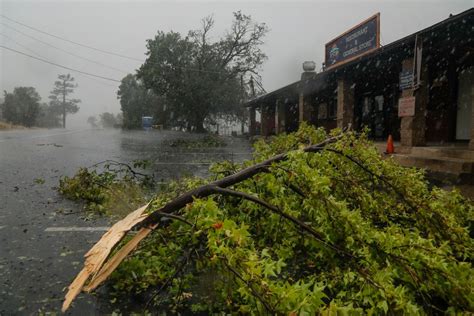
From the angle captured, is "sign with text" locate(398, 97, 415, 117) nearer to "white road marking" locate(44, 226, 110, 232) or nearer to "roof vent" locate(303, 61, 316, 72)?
"white road marking" locate(44, 226, 110, 232)

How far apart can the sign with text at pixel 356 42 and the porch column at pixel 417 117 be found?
2367 mm

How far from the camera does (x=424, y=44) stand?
→ 29.2ft

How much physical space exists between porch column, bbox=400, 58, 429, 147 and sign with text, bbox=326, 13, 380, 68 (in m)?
2.37

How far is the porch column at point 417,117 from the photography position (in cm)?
898

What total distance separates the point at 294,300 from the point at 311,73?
59.6 feet

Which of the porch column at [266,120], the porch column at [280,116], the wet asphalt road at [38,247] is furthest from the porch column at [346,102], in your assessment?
the porch column at [266,120]

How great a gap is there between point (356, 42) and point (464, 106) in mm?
4146

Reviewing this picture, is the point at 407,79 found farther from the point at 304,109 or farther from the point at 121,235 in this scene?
the point at 121,235

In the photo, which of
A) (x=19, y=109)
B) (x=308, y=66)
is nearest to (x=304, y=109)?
(x=308, y=66)

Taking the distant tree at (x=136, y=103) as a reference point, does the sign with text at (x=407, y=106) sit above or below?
below

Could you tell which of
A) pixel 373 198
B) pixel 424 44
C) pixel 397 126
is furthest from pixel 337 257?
pixel 397 126

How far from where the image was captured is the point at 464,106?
10.4m

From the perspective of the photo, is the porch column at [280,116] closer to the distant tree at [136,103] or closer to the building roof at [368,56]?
the building roof at [368,56]

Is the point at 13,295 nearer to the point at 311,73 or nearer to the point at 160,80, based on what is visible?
the point at 311,73
